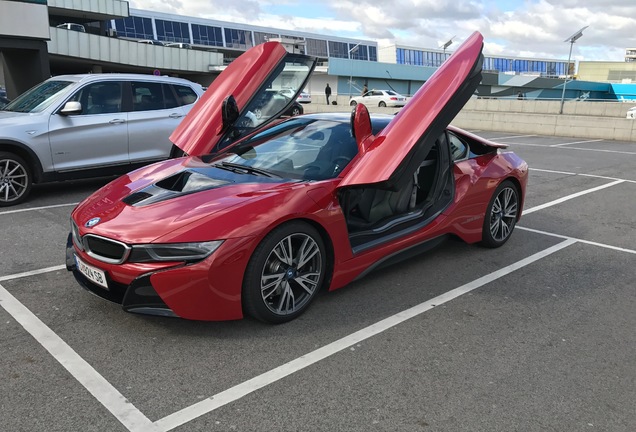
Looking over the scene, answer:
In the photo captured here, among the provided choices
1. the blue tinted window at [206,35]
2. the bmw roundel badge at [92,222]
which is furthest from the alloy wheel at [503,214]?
the blue tinted window at [206,35]

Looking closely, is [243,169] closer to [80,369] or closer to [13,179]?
[80,369]

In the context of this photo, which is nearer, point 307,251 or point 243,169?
point 307,251

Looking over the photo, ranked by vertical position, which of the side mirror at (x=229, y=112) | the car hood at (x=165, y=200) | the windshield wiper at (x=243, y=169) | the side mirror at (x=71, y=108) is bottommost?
the car hood at (x=165, y=200)

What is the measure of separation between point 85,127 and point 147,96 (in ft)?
3.71

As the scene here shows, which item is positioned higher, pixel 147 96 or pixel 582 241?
pixel 147 96

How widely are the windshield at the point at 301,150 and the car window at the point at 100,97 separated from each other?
3613 mm

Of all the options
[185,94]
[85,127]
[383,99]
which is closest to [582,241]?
[185,94]

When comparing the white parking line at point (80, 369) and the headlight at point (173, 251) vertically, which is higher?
the headlight at point (173, 251)

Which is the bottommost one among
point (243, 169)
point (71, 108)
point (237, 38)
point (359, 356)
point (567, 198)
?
point (359, 356)

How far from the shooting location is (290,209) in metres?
3.49

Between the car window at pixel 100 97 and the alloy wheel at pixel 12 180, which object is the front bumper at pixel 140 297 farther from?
the car window at pixel 100 97

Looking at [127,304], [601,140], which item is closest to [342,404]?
[127,304]

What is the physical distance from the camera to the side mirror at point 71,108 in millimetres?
6820

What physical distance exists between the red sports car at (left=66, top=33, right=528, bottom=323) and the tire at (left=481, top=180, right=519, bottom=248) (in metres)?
0.02
